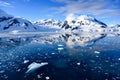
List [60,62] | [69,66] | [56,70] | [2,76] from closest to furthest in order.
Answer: [2,76] → [56,70] → [69,66] → [60,62]

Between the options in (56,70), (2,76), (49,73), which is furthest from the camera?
(56,70)

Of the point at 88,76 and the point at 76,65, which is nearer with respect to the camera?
the point at 88,76

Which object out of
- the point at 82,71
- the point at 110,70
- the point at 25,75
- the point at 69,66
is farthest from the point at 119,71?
the point at 25,75

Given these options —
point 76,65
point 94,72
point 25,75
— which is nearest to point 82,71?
point 94,72

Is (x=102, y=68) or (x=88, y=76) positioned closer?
(x=88, y=76)

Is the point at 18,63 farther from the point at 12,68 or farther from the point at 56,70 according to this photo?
the point at 56,70

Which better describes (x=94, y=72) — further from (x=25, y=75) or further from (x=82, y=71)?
(x=25, y=75)

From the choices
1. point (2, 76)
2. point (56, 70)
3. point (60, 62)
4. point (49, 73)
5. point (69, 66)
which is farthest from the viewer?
point (60, 62)

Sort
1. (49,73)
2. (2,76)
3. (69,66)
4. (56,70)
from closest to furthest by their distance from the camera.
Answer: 1. (2,76)
2. (49,73)
3. (56,70)
4. (69,66)

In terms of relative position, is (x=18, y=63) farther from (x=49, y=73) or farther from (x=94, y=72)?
(x=94, y=72)
